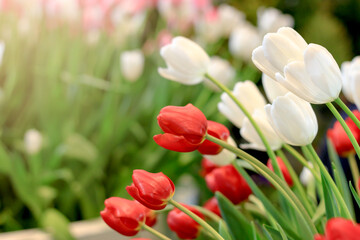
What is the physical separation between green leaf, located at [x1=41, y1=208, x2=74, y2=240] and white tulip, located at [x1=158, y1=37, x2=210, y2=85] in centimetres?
27

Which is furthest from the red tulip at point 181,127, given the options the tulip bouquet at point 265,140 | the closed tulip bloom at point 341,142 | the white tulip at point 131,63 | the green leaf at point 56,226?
the white tulip at point 131,63

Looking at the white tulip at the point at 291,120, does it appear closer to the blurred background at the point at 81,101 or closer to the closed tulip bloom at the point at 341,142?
the closed tulip bloom at the point at 341,142

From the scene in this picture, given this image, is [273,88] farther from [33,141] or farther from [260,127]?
[33,141]

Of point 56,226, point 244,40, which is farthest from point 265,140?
point 244,40

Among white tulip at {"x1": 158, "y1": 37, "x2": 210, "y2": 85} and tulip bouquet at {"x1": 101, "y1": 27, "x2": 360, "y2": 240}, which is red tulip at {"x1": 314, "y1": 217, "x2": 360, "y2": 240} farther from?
white tulip at {"x1": 158, "y1": 37, "x2": 210, "y2": 85}

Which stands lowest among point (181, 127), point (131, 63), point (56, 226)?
point (56, 226)

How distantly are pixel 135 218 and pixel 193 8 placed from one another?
574mm

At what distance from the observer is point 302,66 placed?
171 mm

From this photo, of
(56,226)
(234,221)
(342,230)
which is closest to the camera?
(342,230)

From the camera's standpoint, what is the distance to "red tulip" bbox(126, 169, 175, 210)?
7.6 inches

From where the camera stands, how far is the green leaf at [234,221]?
9.0 inches

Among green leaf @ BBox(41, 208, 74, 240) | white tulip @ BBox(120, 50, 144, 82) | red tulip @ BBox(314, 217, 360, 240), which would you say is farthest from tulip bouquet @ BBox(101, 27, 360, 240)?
white tulip @ BBox(120, 50, 144, 82)

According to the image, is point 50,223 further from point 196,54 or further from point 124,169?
point 196,54

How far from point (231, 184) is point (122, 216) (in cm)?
7
